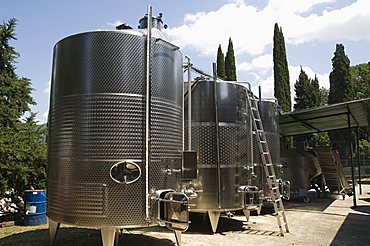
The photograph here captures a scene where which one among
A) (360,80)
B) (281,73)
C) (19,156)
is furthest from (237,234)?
(360,80)

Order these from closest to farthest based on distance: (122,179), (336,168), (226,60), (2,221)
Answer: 1. (122,179)
2. (2,221)
3. (336,168)
4. (226,60)

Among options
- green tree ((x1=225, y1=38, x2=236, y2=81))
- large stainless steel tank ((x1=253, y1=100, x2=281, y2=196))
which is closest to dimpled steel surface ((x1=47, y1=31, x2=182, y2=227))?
large stainless steel tank ((x1=253, y1=100, x2=281, y2=196))

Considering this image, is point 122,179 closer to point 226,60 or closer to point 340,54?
point 226,60

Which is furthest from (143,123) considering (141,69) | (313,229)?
(313,229)

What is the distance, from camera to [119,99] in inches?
225

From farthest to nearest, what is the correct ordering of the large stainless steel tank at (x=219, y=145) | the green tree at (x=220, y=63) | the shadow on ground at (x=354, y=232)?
1. the green tree at (x=220, y=63)
2. the large stainless steel tank at (x=219, y=145)
3. the shadow on ground at (x=354, y=232)

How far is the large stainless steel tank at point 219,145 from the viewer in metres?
8.51

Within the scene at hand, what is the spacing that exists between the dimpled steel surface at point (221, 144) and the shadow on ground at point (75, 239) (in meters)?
1.56

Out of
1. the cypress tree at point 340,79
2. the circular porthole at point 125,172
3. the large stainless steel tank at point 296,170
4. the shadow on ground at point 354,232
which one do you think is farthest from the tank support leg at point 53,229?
the cypress tree at point 340,79

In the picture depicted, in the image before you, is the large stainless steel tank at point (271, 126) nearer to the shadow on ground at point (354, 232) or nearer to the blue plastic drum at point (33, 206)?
the shadow on ground at point (354, 232)

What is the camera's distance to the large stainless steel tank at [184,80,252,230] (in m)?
8.51

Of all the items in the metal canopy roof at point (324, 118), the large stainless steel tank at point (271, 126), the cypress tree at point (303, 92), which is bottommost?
the large stainless steel tank at point (271, 126)

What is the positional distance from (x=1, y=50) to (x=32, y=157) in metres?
9.85

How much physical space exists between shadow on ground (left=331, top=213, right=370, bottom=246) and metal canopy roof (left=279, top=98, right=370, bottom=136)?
4513 mm
